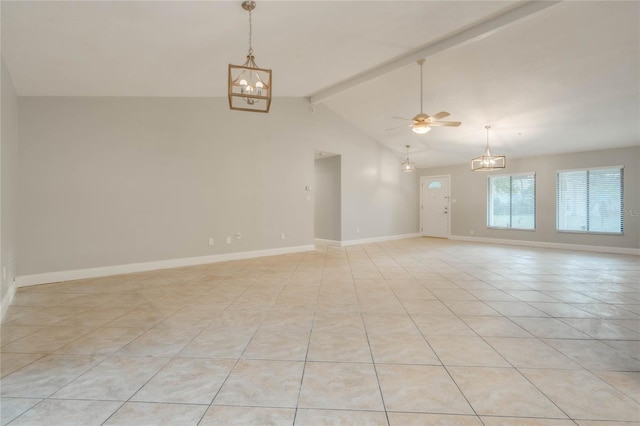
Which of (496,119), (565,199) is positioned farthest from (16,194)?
(565,199)

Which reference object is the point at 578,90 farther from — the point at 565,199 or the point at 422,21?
the point at 565,199

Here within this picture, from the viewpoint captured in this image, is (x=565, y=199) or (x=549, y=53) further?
(x=565, y=199)

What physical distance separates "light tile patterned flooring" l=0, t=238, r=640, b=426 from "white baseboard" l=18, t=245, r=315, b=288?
11.5 inches

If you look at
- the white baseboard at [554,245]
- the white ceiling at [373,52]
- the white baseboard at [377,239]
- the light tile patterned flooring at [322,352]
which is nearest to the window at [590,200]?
the white baseboard at [554,245]

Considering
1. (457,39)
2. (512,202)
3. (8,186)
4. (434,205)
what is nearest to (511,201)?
(512,202)

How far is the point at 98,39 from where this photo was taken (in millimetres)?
3359

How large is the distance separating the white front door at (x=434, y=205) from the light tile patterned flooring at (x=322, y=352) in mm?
6034

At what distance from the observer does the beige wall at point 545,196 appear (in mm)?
7172

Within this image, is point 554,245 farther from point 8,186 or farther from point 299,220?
point 8,186

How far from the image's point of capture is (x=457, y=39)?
178 inches

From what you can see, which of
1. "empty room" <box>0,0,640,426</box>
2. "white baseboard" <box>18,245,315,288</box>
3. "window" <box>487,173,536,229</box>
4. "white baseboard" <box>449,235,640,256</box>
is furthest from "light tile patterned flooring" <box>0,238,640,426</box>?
"window" <box>487,173,536,229</box>

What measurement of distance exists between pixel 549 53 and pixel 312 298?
489 centimetres

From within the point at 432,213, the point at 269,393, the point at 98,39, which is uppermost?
the point at 98,39

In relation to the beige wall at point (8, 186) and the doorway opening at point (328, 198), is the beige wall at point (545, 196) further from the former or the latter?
the beige wall at point (8, 186)
